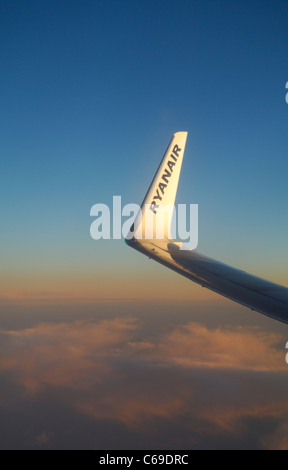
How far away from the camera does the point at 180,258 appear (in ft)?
26.5

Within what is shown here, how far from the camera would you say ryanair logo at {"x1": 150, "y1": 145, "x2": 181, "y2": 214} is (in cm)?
980

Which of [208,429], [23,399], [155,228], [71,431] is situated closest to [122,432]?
[71,431]

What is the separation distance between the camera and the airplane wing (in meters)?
5.02

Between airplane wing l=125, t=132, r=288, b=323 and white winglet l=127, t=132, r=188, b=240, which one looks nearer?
airplane wing l=125, t=132, r=288, b=323

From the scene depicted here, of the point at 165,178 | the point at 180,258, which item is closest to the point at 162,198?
the point at 165,178

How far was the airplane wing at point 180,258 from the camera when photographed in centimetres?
502

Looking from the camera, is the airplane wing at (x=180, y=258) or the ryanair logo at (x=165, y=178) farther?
the ryanair logo at (x=165, y=178)

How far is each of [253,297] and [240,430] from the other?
6452 inches

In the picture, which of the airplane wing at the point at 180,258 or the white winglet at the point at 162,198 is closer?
the airplane wing at the point at 180,258

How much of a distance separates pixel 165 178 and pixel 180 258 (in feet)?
12.5

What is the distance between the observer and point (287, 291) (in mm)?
5988

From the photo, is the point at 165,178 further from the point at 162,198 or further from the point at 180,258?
the point at 180,258

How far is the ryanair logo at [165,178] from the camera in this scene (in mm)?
9805
